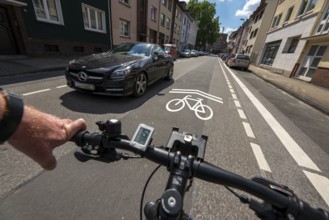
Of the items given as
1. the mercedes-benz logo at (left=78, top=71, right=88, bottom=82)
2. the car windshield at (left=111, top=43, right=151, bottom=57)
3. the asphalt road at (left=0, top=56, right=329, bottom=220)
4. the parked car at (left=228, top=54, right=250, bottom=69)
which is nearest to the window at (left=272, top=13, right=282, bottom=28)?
the parked car at (left=228, top=54, right=250, bottom=69)

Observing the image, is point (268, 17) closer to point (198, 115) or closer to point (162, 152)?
point (198, 115)

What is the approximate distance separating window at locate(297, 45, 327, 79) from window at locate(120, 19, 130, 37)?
16949mm

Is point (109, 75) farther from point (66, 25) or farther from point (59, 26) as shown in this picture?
point (66, 25)

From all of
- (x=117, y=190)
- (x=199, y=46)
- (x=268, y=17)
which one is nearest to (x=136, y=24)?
(x=117, y=190)

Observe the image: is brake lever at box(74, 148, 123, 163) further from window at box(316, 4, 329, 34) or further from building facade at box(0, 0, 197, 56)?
window at box(316, 4, 329, 34)

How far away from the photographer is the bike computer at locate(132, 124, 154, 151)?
78 centimetres

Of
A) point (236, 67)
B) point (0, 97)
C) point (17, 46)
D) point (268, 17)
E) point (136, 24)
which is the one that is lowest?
point (236, 67)

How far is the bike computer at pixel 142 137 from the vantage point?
2.57 ft

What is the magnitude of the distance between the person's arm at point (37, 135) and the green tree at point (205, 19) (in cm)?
7063

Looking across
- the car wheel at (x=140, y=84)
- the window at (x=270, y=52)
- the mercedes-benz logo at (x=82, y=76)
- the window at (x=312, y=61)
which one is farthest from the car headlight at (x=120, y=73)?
the window at (x=270, y=52)

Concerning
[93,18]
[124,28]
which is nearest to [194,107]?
[93,18]

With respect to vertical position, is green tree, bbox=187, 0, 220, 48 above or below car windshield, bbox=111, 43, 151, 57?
above

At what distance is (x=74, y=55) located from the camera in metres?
11.9

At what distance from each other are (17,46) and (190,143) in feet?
39.8
